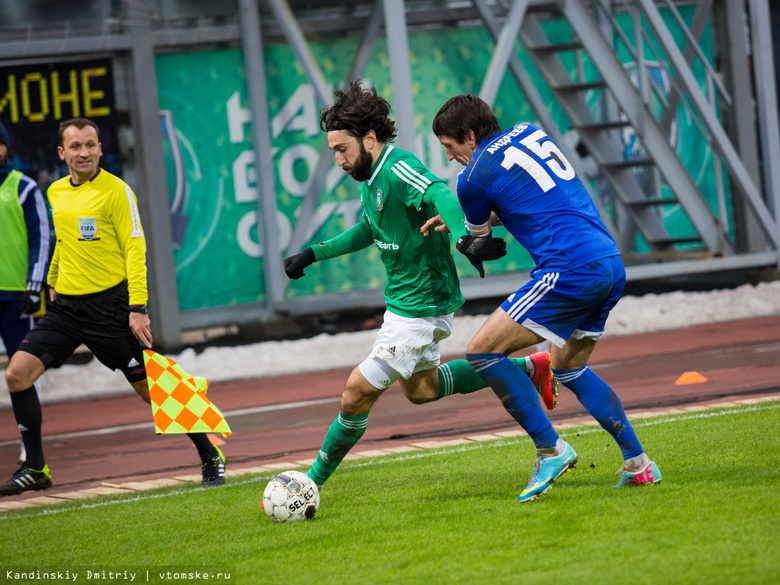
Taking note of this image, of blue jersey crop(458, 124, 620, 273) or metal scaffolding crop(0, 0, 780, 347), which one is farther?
metal scaffolding crop(0, 0, 780, 347)

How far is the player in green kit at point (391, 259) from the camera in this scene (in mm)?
5020

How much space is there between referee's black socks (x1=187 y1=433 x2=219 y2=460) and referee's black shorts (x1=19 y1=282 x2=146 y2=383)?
52cm

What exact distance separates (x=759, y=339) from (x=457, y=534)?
747 cm

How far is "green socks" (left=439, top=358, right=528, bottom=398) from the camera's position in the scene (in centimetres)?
550

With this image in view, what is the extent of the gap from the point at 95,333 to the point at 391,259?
221cm

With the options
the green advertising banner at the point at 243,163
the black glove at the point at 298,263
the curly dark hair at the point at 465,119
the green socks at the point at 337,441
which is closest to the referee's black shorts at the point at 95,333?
the black glove at the point at 298,263

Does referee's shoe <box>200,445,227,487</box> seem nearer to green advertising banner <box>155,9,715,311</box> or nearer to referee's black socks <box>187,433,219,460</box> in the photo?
referee's black socks <box>187,433,219,460</box>

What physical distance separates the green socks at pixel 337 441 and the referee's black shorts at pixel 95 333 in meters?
1.67

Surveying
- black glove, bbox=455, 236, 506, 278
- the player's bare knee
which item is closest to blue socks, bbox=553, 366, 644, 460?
black glove, bbox=455, 236, 506, 278

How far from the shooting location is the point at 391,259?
519 cm

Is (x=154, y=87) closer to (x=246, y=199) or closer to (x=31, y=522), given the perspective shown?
(x=246, y=199)

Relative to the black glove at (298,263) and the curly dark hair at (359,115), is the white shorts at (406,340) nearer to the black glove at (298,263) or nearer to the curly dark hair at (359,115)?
the black glove at (298,263)

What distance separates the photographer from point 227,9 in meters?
13.3

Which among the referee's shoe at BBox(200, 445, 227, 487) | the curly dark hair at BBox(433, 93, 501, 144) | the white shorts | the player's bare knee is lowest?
the referee's shoe at BBox(200, 445, 227, 487)
